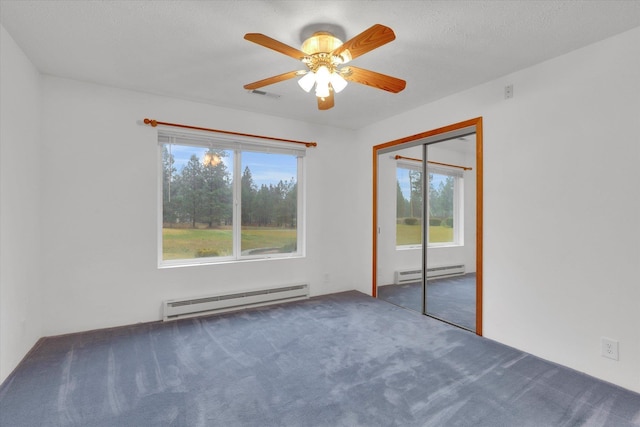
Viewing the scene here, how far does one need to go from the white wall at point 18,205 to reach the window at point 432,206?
3713 millimetres

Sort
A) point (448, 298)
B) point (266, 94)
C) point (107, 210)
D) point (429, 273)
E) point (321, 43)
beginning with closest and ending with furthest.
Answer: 1. point (321, 43)
2. point (107, 210)
3. point (266, 94)
4. point (448, 298)
5. point (429, 273)

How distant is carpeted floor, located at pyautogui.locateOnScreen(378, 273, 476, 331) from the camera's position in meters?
3.13

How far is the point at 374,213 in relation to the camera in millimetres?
4348

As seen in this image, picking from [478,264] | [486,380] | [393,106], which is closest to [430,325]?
[478,264]

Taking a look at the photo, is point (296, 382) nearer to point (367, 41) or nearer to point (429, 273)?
point (429, 273)

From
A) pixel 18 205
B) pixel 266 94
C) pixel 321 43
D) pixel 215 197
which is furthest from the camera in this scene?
pixel 215 197

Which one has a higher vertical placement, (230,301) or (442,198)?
(442,198)

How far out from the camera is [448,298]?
3406 millimetres

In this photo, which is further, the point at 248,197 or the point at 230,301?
the point at 248,197

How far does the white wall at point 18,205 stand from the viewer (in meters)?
2.12

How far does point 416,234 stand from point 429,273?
0.48m

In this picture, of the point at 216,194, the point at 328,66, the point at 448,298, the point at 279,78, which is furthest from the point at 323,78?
the point at 448,298

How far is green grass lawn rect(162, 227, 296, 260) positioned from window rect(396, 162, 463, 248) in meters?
1.51

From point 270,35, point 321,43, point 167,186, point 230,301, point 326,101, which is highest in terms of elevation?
point 270,35
